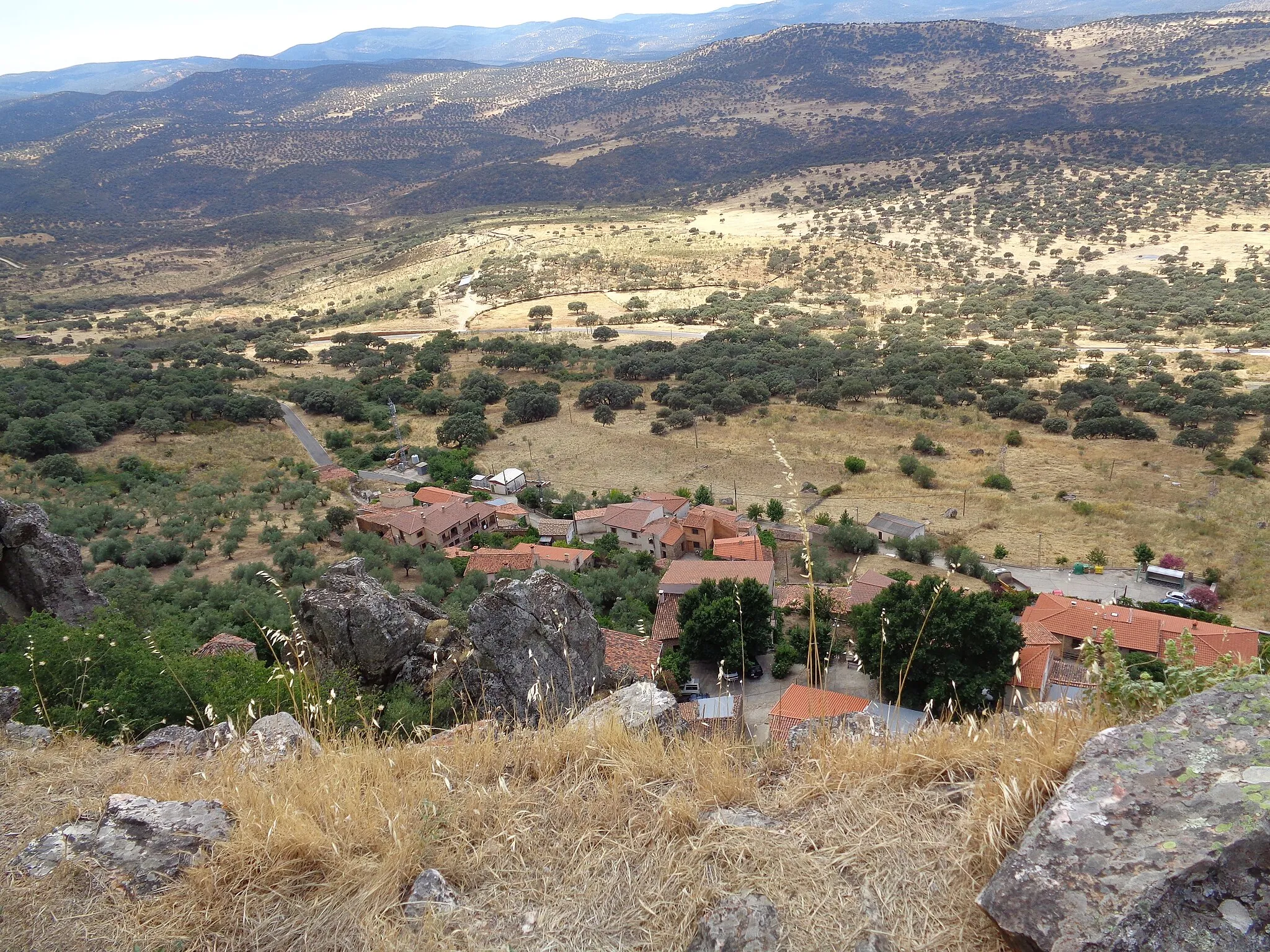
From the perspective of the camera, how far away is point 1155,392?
37625 millimetres

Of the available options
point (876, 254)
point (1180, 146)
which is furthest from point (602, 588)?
point (1180, 146)

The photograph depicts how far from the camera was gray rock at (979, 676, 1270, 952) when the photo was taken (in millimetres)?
2182

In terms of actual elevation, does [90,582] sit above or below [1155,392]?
above

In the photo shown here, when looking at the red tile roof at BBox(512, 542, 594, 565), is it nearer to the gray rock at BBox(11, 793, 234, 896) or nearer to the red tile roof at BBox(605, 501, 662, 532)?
the red tile roof at BBox(605, 501, 662, 532)

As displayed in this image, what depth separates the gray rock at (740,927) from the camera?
106 inches

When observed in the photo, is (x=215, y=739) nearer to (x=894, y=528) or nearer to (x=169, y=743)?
(x=169, y=743)

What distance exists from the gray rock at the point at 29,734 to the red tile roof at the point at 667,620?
43.6 ft

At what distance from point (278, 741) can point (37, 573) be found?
10.1 m

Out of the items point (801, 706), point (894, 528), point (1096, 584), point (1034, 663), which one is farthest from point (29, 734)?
point (1096, 584)

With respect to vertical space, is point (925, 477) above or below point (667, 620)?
below

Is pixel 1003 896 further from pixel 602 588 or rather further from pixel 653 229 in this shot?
pixel 653 229

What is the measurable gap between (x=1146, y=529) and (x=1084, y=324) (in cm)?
3178

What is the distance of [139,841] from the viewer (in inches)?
134

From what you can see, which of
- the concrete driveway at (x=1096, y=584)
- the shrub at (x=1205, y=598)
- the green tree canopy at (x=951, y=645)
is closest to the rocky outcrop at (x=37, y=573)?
the green tree canopy at (x=951, y=645)
